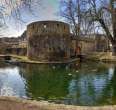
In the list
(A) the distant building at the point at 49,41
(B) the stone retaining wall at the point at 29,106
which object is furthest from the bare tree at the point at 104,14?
(B) the stone retaining wall at the point at 29,106

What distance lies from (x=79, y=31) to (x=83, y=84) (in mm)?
18643

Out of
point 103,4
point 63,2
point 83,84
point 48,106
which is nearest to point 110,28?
point 103,4

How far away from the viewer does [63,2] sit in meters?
27.6

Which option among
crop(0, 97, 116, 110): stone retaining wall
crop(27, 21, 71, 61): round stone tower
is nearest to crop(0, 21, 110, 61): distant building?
crop(27, 21, 71, 61): round stone tower

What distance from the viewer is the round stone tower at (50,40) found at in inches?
989

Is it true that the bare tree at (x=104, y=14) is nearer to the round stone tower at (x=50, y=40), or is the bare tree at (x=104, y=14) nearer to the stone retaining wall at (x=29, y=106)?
the round stone tower at (x=50, y=40)

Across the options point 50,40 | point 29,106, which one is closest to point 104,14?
point 50,40

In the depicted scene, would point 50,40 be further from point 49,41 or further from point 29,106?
point 29,106

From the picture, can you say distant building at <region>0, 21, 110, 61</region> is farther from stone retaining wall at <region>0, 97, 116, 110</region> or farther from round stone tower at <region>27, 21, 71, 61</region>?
stone retaining wall at <region>0, 97, 116, 110</region>

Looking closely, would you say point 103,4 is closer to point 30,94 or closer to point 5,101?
point 30,94

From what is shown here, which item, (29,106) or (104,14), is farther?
(104,14)

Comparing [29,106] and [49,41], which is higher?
[49,41]

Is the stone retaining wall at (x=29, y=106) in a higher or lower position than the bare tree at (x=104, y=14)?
lower

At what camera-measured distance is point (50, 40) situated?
992 inches
